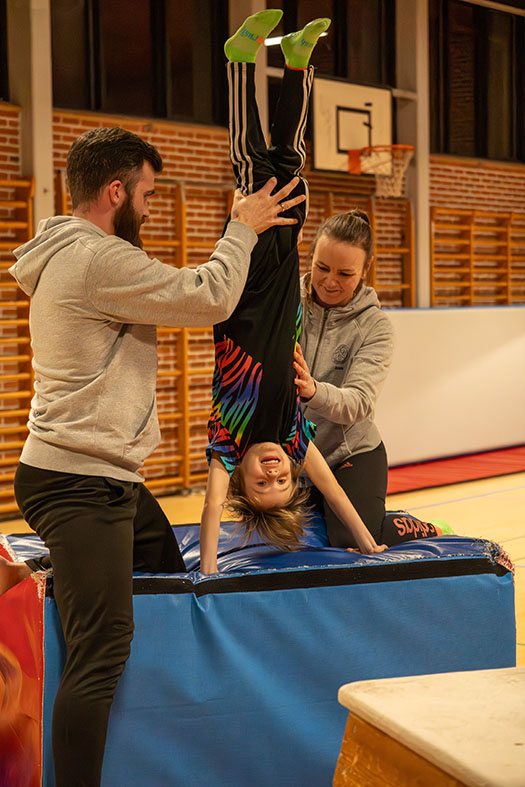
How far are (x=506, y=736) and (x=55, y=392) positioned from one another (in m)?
1.20

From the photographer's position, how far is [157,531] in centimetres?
238

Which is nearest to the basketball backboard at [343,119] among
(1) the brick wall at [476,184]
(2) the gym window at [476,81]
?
(1) the brick wall at [476,184]

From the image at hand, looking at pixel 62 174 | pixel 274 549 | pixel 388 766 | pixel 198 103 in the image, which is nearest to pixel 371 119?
pixel 198 103

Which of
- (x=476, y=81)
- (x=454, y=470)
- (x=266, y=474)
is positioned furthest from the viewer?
(x=476, y=81)

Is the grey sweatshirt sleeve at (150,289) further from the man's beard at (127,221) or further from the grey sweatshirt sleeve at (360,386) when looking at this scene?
the grey sweatshirt sleeve at (360,386)

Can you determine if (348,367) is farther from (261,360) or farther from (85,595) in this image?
(85,595)

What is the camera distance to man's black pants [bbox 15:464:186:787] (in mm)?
1929

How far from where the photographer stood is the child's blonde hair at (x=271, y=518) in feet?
8.75

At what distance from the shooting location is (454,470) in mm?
7562

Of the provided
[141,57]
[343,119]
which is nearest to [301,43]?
[141,57]

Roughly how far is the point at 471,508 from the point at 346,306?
349cm

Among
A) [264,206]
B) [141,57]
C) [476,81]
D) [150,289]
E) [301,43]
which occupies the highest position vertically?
[476,81]

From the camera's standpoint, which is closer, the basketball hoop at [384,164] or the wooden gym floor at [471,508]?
the wooden gym floor at [471,508]

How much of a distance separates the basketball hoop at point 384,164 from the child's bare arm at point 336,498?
18.1ft
